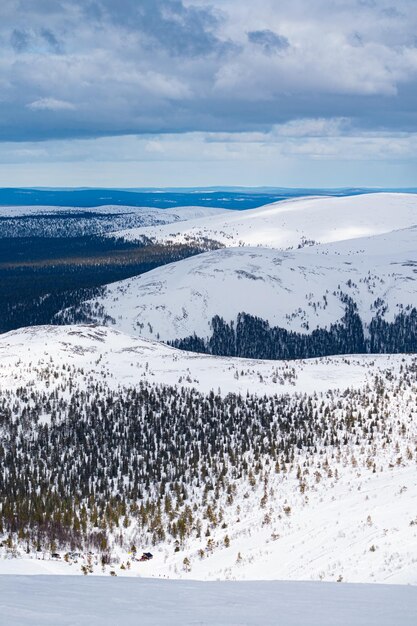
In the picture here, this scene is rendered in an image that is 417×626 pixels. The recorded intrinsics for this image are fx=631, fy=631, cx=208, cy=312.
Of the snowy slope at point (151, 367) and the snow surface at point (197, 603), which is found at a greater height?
the snow surface at point (197, 603)

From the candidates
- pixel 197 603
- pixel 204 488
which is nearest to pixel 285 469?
pixel 204 488

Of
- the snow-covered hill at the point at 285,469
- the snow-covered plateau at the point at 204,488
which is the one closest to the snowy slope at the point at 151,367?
the snow-covered hill at the point at 285,469

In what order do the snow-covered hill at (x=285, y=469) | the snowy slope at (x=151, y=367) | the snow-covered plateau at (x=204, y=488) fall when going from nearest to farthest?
the snow-covered plateau at (x=204, y=488) < the snow-covered hill at (x=285, y=469) < the snowy slope at (x=151, y=367)

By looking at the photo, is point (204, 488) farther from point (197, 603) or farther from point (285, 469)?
point (197, 603)

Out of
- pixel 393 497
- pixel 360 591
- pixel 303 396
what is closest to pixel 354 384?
pixel 303 396

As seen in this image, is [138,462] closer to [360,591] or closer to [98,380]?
[98,380]

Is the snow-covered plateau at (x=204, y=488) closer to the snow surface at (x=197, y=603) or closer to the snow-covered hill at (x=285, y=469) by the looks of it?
the snow surface at (x=197, y=603)
